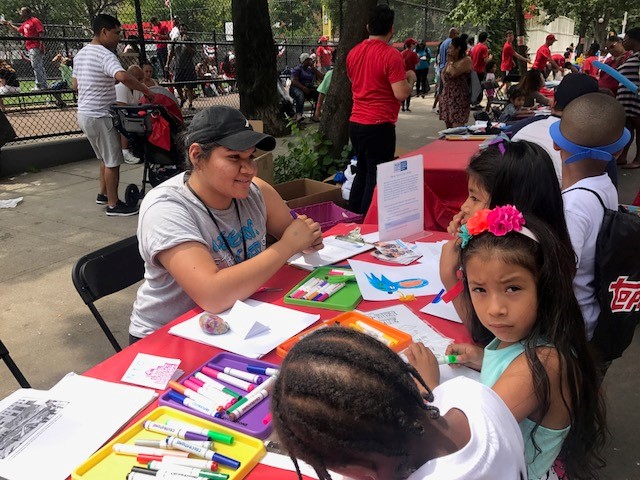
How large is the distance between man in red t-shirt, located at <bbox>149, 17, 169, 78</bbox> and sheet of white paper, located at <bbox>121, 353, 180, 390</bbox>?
30.9 feet

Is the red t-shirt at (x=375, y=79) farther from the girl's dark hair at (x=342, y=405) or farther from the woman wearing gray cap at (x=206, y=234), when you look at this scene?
the girl's dark hair at (x=342, y=405)

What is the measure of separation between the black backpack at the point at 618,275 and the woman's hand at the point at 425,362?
0.78 m

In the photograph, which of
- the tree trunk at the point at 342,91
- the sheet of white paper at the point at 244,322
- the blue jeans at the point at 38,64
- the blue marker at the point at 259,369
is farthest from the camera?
the blue jeans at the point at 38,64

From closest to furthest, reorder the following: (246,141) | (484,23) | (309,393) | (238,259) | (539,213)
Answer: (309,393)
(539,213)
(246,141)
(238,259)
(484,23)

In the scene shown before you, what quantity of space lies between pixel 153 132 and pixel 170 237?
3.76 metres

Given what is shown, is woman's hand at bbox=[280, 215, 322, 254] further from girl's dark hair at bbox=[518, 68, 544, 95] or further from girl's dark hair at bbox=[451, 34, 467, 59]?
girl's dark hair at bbox=[451, 34, 467, 59]

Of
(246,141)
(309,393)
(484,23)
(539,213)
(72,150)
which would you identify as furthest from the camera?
(484,23)

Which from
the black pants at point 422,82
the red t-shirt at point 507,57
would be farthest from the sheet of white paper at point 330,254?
the black pants at point 422,82

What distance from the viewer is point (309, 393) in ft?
2.48

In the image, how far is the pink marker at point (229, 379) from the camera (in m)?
1.32

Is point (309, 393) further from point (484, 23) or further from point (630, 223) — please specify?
point (484, 23)

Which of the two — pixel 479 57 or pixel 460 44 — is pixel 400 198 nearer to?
pixel 460 44

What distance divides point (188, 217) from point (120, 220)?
12.0 feet

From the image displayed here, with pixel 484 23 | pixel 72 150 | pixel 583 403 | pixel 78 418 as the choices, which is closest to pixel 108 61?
pixel 72 150
